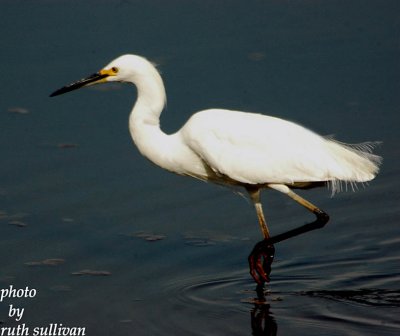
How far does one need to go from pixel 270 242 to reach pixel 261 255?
5.0 inches

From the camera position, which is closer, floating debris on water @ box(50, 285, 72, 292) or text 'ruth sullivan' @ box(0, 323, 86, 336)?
text 'ruth sullivan' @ box(0, 323, 86, 336)

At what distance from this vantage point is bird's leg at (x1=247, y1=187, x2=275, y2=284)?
8102 millimetres

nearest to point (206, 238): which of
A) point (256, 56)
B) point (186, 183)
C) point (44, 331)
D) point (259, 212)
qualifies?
point (259, 212)

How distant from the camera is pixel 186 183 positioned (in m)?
9.60

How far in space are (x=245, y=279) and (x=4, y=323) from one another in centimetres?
189

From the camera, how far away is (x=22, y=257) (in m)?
8.30

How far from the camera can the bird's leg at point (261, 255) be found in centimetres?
810

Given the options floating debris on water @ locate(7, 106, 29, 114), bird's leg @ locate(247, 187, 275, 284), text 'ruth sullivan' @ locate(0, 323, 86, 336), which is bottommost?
text 'ruth sullivan' @ locate(0, 323, 86, 336)

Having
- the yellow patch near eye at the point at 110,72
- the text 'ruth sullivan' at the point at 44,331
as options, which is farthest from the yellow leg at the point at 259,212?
the text 'ruth sullivan' at the point at 44,331

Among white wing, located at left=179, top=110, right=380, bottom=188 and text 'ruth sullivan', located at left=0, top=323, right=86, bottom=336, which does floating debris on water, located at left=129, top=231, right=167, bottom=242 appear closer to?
white wing, located at left=179, top=110, right=380, bottom=188

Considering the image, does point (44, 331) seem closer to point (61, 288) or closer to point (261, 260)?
point (61, 288)

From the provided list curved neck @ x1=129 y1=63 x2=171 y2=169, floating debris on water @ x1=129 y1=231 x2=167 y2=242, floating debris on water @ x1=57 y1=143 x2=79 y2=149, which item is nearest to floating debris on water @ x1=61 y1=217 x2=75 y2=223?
floating debris on water @ x1=129 y1=231 x2=167 y2=242

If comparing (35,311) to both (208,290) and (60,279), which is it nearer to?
(60,279)

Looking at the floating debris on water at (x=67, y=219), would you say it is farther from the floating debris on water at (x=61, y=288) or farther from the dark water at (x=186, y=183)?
the floating debris on water at (x=61, y=288)
